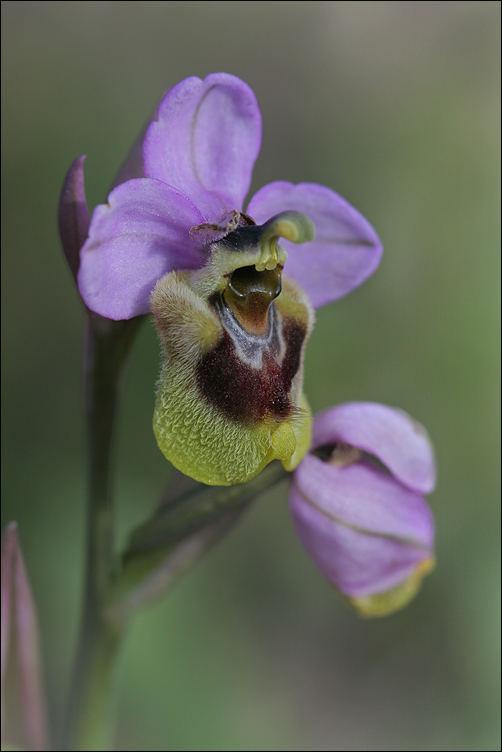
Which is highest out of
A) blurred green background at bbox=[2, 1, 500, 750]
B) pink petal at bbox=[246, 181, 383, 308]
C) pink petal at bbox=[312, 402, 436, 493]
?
pink petal at bbox=[246, 181, 383, 308]

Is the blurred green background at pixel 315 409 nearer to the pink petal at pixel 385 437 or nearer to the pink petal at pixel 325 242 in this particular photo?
the pink petal at pixel 385 437

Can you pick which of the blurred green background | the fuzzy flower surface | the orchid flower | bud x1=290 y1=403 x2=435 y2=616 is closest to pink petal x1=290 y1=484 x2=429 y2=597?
bud x1=290 y1=403 x2=435 y2=616

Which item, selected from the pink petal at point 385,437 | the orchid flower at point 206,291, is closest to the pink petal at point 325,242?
the orchid flower at point 206,291

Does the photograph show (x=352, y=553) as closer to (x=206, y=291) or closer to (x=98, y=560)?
(x=98, y=560)

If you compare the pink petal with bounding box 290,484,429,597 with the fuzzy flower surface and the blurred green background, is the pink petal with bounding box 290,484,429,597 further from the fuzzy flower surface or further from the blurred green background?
the blurred green background

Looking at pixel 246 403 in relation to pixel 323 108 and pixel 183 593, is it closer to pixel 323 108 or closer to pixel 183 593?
pixel 183 593

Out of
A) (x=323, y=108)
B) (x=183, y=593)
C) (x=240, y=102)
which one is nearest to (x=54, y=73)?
(x=323, y=108)
